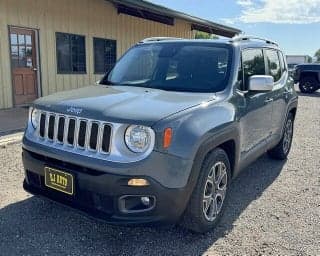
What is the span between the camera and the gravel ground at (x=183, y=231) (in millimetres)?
3119

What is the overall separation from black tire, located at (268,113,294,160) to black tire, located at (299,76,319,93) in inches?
555

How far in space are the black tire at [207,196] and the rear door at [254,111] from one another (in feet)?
1.82

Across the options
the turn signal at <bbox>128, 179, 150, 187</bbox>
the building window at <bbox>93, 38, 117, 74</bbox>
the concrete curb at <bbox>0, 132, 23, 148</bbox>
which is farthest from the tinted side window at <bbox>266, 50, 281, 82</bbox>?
the building window at <bbox>93, 38, 117, 74</bbox>

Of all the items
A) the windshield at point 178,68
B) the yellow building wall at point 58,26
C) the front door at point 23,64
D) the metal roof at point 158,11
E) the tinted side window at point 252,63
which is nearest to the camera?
the windshield at point 178,68

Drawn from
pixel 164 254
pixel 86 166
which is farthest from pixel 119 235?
pixel 86 166

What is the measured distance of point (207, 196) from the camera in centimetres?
335

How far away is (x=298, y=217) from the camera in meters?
3.84

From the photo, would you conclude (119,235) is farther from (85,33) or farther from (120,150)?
(85,33)

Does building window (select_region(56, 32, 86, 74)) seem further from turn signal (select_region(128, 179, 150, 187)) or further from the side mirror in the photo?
turn signal (select_region(128, 179, 150, 187))

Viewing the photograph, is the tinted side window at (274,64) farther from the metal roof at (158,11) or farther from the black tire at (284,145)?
the metal roof at (158,11)

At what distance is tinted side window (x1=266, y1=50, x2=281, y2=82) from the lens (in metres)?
5.07

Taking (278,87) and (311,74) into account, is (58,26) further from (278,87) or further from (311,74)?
(311,74)

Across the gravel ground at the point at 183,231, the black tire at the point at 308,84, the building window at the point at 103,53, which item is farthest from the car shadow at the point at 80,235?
the black tire at the point at 308,84

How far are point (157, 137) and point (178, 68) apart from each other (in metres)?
1.53
